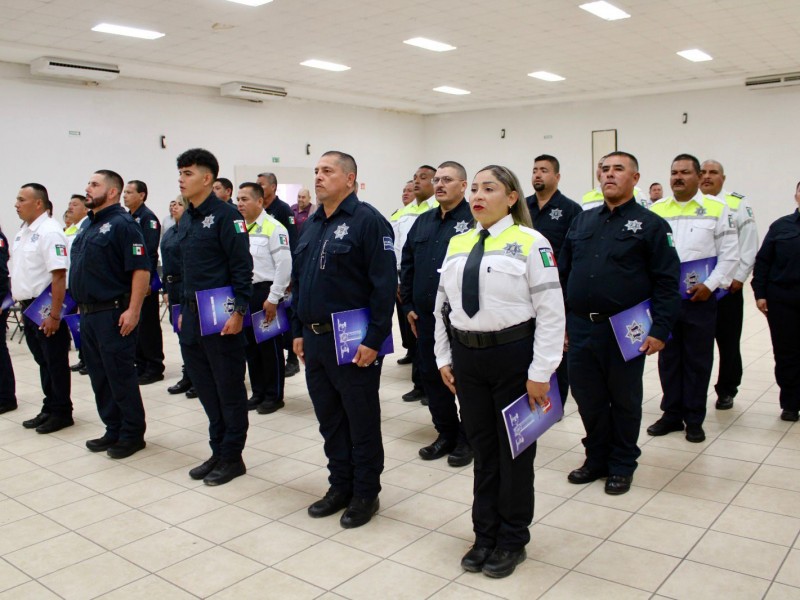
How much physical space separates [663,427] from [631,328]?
1356 millimetres

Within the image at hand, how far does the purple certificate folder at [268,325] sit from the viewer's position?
4941 millimetres

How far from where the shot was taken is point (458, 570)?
2.74 meters

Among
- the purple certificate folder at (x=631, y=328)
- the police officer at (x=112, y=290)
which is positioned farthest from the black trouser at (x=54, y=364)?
the purple certificate folder at (x=631, y=328)

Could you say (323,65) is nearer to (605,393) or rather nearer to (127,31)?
(127,31)

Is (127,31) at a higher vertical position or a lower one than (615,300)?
higher

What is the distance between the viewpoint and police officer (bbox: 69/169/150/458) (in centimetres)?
406

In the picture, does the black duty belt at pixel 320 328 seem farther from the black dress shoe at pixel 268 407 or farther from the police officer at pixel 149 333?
the police officer at pixel 149 333

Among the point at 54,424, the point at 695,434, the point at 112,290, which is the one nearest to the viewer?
the point at 112,290

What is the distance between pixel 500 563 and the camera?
8.79 ft

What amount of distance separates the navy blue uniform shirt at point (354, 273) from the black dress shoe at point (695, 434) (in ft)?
7.27

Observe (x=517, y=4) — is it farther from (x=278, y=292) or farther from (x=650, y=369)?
(x=278, y=292)

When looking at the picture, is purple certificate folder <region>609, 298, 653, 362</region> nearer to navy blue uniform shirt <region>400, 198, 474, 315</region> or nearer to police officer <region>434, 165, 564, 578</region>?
police officer <region>434, 165, 564, 578</region>

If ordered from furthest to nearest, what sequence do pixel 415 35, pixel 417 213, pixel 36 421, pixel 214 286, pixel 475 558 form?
pixel 415 35 < pixel 417 213 < pixel 36 421 < pixel 214 286 < pixel 475 558

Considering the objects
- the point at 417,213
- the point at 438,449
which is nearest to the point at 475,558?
the point at 438,449
